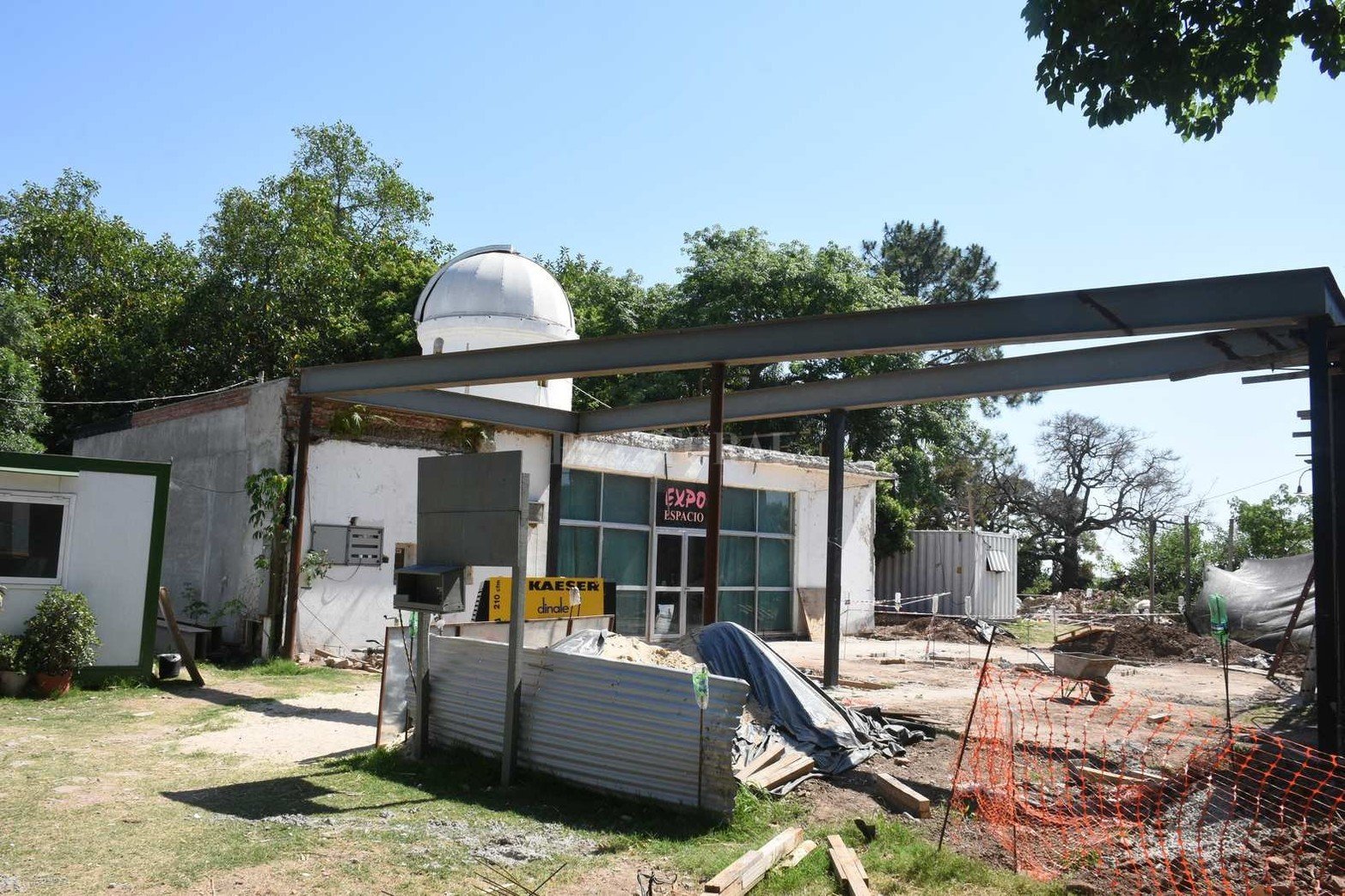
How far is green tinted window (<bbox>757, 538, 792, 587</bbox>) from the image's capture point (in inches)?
873

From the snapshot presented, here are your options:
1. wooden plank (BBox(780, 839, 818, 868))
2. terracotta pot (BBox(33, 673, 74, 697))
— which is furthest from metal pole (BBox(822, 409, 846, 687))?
terracotta pot (BBox(33, 673, 74, 697))

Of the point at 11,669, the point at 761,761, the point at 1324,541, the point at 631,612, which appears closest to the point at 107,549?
the point at 11,669

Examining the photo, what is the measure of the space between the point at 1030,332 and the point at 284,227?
31.6m

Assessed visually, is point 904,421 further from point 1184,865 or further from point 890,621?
point 1184,865

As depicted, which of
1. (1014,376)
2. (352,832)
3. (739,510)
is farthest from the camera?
(739,510)

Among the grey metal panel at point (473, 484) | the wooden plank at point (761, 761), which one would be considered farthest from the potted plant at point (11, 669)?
the wooden plank at point (761, 761)

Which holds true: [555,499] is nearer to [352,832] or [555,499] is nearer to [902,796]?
[902,796]

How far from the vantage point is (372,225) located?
43.6m

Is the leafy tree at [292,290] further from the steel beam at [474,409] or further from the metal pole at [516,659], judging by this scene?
the metal pole at [516,659]

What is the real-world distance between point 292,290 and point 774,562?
18.2m

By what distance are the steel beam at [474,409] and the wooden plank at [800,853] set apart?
9817 mm

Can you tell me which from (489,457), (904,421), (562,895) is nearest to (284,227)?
(904,421)

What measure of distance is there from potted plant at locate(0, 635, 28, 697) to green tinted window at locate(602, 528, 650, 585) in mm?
9777

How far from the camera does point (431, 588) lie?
8.63 metres
